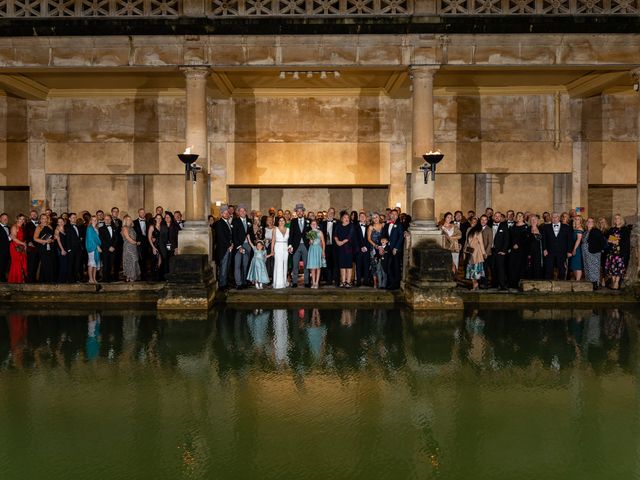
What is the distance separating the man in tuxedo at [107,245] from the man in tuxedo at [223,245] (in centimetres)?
226

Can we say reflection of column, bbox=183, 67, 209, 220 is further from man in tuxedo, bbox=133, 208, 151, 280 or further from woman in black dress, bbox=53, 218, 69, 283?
woman in black dress, bbox=53, 218, 69, 283

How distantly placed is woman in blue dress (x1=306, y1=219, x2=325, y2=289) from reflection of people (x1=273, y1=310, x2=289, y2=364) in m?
2.11

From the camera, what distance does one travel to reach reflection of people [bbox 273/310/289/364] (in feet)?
27.5

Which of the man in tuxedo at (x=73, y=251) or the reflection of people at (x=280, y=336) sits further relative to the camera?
the man in tuxedo at (x=73, y=251)

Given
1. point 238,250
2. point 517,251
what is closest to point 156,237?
point 238,250

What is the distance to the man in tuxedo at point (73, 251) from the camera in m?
14.2

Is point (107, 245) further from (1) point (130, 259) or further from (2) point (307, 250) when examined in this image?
(2) point (307, 250)

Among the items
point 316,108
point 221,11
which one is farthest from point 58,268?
point 316,108

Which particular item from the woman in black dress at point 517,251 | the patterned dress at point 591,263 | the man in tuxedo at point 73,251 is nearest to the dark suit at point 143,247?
the man in tuxedo at point 73,251

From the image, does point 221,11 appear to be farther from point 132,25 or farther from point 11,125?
point 11,125

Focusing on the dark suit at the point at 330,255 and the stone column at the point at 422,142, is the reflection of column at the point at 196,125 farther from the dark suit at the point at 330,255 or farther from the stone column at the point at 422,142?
the stone column at the point at 422,142

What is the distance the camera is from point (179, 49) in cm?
1372

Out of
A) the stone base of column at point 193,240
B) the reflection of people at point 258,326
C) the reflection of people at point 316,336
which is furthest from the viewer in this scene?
the stone base of column at point 193,240

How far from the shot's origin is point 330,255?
579 inches
